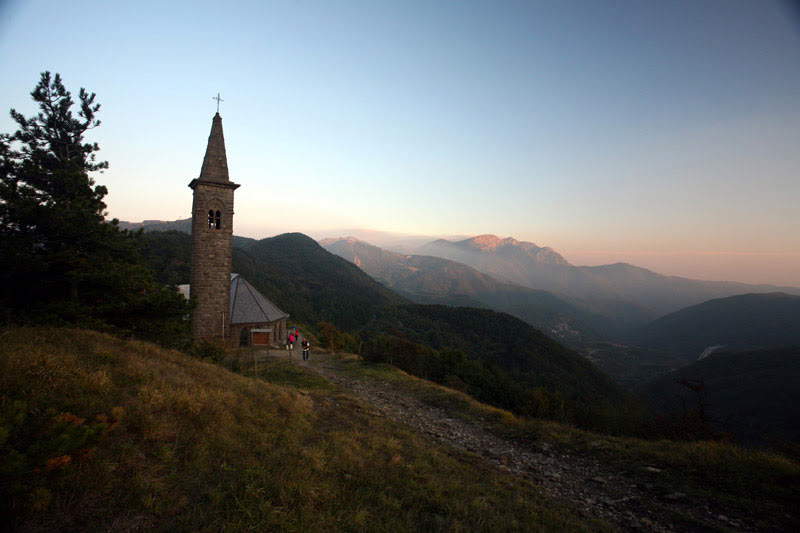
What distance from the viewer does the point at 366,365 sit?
2245 cm

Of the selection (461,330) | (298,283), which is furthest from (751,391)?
(298,283)

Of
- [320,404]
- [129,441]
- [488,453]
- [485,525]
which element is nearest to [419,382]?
[320,404]

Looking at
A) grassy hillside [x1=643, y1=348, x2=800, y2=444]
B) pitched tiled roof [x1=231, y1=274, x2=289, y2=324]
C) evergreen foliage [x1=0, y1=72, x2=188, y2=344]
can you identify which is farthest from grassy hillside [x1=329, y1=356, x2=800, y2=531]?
grassy hillside [x1=643, y1=348, x2=800, y2=444]

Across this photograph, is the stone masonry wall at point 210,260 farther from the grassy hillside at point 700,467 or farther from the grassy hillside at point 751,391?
the grassy hillside at point 751,391

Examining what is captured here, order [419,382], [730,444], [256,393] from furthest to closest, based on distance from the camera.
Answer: [419,382]
[256,393]
[730,444]

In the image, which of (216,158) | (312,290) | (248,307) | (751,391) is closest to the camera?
(216,158)

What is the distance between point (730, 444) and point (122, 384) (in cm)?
1582

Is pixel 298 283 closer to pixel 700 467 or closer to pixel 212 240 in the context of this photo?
pixel 212 240

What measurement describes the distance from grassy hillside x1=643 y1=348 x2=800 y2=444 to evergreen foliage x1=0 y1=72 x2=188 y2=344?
63.3m

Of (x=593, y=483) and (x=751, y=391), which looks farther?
(x=751, y=391)

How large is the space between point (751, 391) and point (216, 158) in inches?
5263

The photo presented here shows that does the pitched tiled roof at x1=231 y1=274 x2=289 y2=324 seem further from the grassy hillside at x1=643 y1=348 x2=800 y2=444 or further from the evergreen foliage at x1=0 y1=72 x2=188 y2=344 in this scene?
the grassy hillside at x1=643 y1=348 x2=800 y2=444

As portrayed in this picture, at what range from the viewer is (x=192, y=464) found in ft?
18.3

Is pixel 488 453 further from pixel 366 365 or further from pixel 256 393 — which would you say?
pixel 366 365
